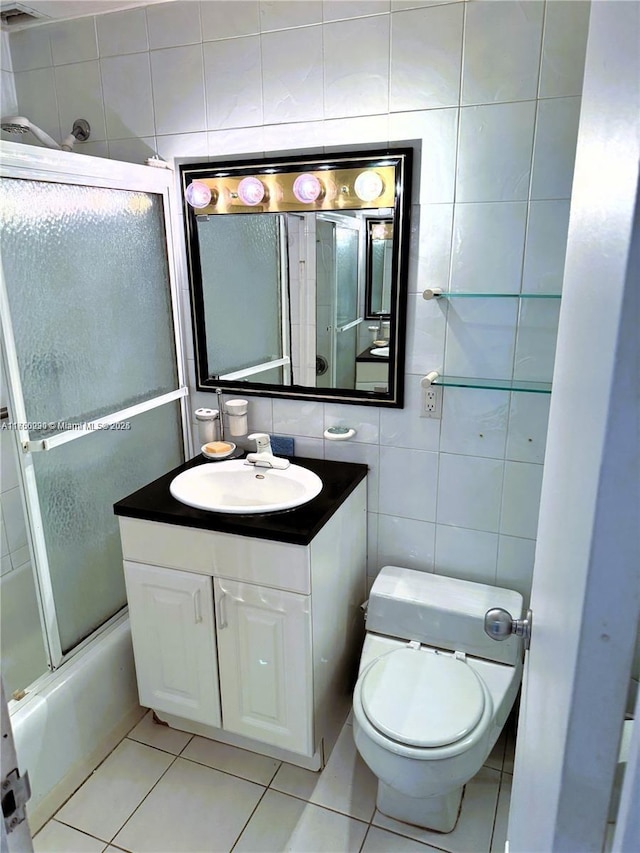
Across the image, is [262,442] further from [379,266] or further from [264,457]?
[379,266]

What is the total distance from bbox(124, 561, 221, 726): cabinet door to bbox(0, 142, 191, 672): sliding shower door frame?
0.74 ft

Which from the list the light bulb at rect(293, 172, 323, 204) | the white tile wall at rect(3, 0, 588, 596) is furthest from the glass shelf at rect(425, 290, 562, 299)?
the light bulb at rect(293, 172, 323, 204)

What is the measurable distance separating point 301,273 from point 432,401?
615mm

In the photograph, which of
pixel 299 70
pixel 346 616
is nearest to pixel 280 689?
pixel 346 616

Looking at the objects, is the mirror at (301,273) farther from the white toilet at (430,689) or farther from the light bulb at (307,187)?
the white toilet at (430,689)

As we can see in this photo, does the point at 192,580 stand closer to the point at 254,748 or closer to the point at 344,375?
the point at 254,748

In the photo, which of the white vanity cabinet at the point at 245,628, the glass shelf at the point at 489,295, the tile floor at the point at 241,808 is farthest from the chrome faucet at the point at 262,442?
the tile floor at the point at 241,808

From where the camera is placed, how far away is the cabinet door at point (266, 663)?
159cm

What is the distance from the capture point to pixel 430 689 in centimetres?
155

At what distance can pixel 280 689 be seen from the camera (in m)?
1.65

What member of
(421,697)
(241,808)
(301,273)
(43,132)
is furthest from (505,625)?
(43,132)

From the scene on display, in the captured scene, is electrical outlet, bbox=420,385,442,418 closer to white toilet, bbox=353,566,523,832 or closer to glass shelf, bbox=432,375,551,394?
glass shelf, bbox=432,375,551,394

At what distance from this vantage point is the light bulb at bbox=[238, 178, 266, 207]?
1831 mm

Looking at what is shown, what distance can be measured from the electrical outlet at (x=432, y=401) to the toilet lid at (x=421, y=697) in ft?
2.42
